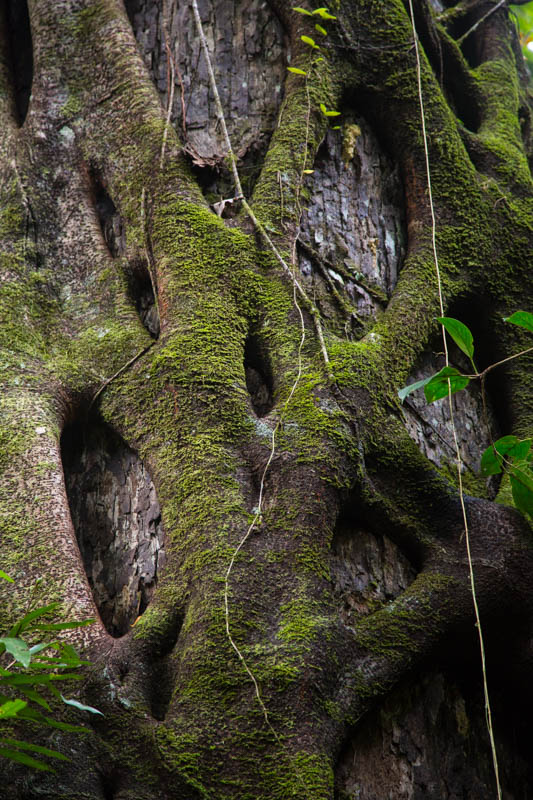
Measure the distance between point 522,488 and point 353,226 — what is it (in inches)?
52.7

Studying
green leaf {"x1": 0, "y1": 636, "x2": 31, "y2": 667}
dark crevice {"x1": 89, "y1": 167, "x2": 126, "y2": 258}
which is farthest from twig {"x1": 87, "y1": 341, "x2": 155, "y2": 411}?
green leaf {"x1": 0, "y1": 636, "x2": 31, "y2": 667}

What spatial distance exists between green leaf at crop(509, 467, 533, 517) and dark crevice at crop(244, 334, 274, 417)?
2.80 feet

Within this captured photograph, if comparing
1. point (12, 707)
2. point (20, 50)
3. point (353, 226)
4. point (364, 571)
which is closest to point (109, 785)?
point (12, 707)

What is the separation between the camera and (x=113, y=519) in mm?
2426

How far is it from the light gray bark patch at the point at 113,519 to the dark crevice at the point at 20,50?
5.93 feet

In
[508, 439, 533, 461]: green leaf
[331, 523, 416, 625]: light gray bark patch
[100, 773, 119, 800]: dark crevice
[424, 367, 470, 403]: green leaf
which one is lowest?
[100, 773, 119, 800]: dark crevice

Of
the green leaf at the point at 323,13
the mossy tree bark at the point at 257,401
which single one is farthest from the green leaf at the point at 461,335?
the green leaf at the point at 323,13

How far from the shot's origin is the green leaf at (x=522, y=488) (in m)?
2.07

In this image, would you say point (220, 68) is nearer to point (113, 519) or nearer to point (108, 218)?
point (108, 218)

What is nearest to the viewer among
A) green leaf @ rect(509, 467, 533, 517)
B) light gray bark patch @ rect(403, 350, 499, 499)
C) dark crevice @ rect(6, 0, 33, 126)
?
green leaf @ rect(509, 467, 533, 517)

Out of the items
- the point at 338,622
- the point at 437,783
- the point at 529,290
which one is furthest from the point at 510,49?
the point at 437,783

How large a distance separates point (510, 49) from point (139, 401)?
3.23 m

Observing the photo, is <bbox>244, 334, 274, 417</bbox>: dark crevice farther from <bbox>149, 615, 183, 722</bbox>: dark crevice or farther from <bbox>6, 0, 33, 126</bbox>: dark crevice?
<bbox>6, 0, 33, 126</bbox>: dark crevice

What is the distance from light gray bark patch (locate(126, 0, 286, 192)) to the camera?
293 cm
